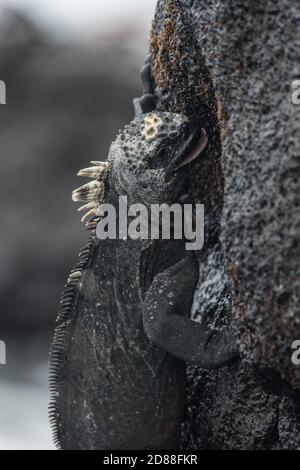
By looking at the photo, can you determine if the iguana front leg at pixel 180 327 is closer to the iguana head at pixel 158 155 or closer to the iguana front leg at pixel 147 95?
the iguana head at pixel 158 155

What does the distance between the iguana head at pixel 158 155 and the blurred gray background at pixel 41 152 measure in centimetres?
513

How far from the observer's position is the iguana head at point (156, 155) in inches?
126

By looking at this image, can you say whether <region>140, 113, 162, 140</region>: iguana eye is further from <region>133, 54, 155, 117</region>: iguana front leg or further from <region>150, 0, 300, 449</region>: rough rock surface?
<region>133, 54, 155, 117</region>: iguana front leg

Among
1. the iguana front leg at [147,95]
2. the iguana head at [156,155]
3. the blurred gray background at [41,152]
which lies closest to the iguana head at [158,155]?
the iguana head at [156,155]

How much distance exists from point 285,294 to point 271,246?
162mm

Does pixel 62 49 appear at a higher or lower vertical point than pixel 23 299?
higher

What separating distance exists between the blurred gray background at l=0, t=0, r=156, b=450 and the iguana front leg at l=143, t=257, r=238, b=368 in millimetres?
5062

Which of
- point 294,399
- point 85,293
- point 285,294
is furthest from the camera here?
point 85,293

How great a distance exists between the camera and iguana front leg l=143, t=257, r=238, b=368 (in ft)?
9.92

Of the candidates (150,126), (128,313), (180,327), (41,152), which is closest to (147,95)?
(150,126)

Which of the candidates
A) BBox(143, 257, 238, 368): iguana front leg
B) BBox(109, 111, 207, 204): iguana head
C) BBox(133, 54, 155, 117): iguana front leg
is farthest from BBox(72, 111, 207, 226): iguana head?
BBox(133, 54, 155, 117): iguana front leg

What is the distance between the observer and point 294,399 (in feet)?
9.62
